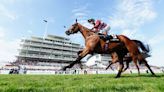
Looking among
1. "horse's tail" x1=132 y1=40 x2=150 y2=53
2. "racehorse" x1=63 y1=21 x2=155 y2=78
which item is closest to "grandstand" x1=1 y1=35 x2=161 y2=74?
"horse's tail" x1=132 y1=40 x2=150 y2=53

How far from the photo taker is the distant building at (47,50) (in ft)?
360

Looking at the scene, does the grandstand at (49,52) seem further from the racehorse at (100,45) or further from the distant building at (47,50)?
the racehorse at (100,45)

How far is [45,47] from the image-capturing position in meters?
117

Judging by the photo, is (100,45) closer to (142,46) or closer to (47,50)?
(142,46)

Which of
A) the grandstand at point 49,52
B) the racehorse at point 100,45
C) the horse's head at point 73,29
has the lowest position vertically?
the racehorse at point 100,45

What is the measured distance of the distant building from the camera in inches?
4318

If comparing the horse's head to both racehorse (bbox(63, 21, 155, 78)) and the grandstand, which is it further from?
the grandstand

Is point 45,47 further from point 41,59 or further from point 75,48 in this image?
point 75,48

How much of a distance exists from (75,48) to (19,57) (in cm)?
3536

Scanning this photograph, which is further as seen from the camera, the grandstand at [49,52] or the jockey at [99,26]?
the grandstand at [49,52]

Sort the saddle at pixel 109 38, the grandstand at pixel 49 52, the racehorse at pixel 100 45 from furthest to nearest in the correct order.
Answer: the grandstand at pixel 49 52, the saddle at pixel 109 38, the racehorse at pixel 100 45

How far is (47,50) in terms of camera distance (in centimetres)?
11625

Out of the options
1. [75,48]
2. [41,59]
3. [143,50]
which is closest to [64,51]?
[75,48]

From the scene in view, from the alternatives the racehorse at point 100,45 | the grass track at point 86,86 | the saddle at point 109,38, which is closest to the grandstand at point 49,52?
the racehorse at point 100,45
